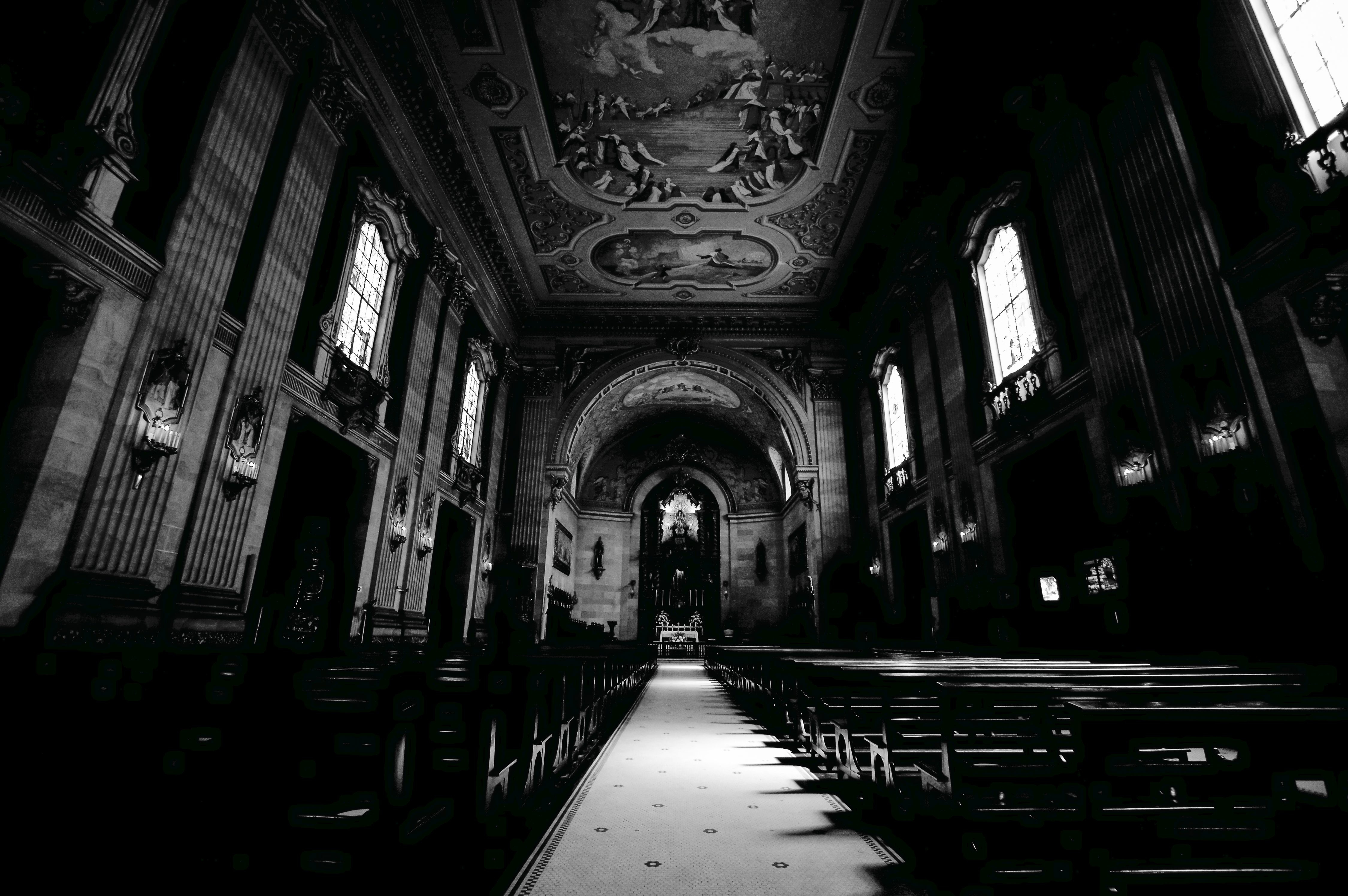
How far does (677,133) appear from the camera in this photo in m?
11.1

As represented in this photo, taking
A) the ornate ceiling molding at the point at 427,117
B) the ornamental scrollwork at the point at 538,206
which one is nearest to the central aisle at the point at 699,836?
the ornate ceiling molding at the point at 427,117

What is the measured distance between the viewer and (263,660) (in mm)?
1866

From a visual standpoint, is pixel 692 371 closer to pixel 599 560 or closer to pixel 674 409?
pixel 674 409

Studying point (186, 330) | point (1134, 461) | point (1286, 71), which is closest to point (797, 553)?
point (1134, 461)

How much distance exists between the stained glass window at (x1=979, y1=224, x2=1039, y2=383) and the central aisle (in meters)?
7.51

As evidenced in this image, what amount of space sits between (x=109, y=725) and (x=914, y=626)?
1307cm

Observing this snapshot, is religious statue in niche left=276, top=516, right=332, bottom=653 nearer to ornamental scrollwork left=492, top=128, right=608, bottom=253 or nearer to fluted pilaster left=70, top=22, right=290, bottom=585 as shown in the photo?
fluted pilaster left=70, top=22, right=290, bottom=585

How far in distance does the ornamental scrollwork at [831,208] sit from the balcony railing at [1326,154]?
7107 millimetres

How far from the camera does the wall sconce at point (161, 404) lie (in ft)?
16.3

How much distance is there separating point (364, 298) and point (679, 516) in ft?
53.1

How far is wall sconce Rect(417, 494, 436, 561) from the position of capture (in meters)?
10.4

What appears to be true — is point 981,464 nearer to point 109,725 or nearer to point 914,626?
point 914,626

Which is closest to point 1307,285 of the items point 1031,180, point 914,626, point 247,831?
point 1031,180

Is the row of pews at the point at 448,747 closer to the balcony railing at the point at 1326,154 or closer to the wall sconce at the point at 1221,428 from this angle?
the wall sconce at the point at 1221,428
